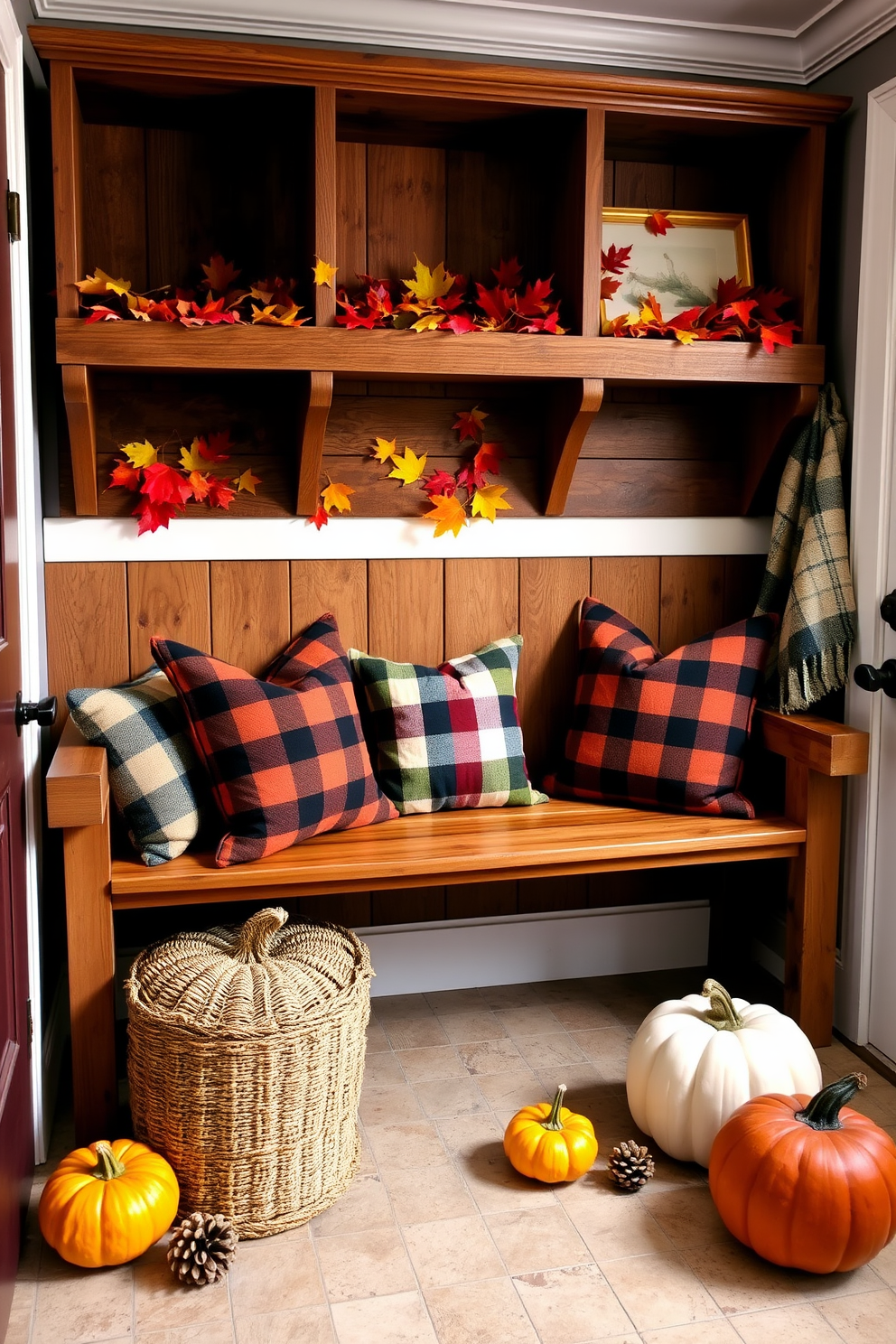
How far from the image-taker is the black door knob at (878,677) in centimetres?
240

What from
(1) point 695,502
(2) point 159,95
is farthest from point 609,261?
(2) point 159,95

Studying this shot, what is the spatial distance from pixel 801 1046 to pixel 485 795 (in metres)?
0.87

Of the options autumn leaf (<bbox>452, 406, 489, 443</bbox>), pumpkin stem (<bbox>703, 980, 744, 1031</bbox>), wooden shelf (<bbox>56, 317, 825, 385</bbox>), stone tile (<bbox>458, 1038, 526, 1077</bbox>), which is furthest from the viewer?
autumn leaf (<bbox>452, 406, 489, 443</bbox>)

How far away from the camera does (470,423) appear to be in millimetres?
2703

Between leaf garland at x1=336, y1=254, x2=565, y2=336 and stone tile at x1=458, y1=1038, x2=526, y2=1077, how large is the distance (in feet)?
5.23

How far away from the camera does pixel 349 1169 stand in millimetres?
2080

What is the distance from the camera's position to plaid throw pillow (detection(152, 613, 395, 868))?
228 cm

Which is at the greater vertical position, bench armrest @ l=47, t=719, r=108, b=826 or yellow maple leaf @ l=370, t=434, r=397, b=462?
yellow maple leaf @ l=370, t=434, r=397, b=462

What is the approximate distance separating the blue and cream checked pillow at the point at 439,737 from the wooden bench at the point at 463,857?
5 cm

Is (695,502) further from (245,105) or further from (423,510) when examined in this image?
A: (245,105)

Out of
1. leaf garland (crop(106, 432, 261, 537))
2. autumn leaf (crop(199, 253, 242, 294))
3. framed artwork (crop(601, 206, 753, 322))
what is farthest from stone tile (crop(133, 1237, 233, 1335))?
framed artwork (crop(601, 206, 753, 322))

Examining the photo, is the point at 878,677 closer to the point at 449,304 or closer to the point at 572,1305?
the point at 449,304

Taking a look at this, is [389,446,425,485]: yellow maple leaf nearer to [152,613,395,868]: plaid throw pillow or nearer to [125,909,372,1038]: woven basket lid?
[152,613,395,868]: plaid throw pillow

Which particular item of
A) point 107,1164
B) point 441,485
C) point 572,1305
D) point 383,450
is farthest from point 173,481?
point 572,1305
